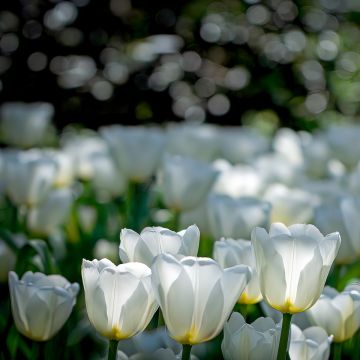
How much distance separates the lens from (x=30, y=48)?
2.65 meters

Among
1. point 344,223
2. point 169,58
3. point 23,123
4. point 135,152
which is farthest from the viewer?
point 169,58

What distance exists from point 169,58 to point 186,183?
4.20 feet

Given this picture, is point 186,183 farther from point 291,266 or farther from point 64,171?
point 291,266

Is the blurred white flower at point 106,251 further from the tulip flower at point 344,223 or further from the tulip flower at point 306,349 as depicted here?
the tulip flower at point 306,349

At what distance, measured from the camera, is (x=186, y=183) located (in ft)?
4.92

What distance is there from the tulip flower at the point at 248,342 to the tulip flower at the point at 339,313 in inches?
4.2

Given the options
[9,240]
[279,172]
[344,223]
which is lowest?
[279,172]

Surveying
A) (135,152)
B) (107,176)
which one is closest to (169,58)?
(107,176)

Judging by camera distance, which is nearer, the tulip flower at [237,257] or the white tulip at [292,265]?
the white tulip at [292,265]

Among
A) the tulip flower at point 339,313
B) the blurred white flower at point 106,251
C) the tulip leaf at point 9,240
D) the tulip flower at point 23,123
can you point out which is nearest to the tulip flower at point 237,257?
the tulip flower at point 339,313

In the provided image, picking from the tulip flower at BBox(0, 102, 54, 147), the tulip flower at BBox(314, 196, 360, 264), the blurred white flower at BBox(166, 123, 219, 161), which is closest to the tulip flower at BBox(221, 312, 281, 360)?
the tulip flower at BBox(314, 196, 360, 264)

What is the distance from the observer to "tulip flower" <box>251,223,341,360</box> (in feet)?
2.69

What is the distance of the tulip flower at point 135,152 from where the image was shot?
168 cm

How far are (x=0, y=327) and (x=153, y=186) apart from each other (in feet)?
2.40
